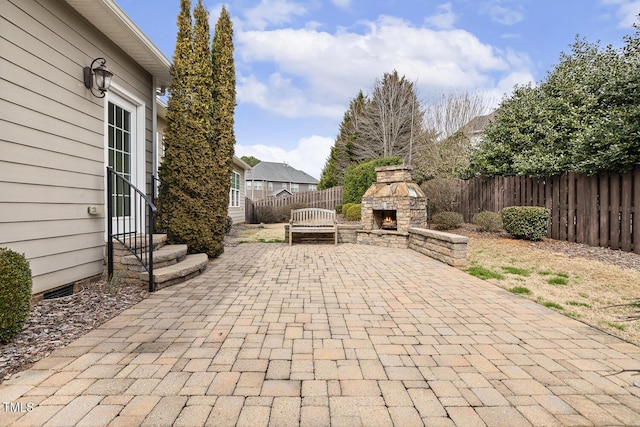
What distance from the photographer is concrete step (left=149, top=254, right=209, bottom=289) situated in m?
3.97

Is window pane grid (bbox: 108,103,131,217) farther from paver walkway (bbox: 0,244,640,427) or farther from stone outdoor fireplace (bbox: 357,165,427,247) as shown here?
stone outdoor fireplace (bbox: 357,165,427,247)

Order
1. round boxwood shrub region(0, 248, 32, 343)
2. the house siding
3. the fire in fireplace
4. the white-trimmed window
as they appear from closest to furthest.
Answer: round boxwood shrub region(0, 248, 32, 343)
the house siding
the fire in fireplace
the white-trimmed window

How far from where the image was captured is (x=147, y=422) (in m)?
1.55

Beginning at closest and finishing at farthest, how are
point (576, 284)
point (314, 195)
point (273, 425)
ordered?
1. point (273, 425)
2. point (576, 284)
3. point (314, 195)

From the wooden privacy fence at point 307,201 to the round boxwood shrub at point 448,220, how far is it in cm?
839

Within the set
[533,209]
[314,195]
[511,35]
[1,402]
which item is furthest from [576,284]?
[314,195]

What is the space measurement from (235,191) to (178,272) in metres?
10.7

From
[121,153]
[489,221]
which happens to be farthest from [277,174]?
[121,153]

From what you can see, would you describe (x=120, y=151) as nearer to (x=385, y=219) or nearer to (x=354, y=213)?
(x=385, y=219)

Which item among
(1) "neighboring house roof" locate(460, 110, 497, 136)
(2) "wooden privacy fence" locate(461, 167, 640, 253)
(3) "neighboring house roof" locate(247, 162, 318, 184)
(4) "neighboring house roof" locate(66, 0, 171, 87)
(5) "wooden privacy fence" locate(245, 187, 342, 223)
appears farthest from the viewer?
(3) "neighboring house roof" locate(247, 162, 318, 184)

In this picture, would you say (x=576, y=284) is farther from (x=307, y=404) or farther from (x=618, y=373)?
(x=307, y=404)

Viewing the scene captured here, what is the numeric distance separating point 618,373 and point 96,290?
5042 millimetres

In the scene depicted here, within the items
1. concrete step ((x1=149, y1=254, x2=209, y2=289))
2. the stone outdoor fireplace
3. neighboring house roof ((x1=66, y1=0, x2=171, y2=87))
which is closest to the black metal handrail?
concrete step ((x1=149, y1=254, x2=209, y2=289))

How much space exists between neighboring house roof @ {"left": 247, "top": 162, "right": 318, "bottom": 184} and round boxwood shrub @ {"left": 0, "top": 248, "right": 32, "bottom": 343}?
1258 inches
